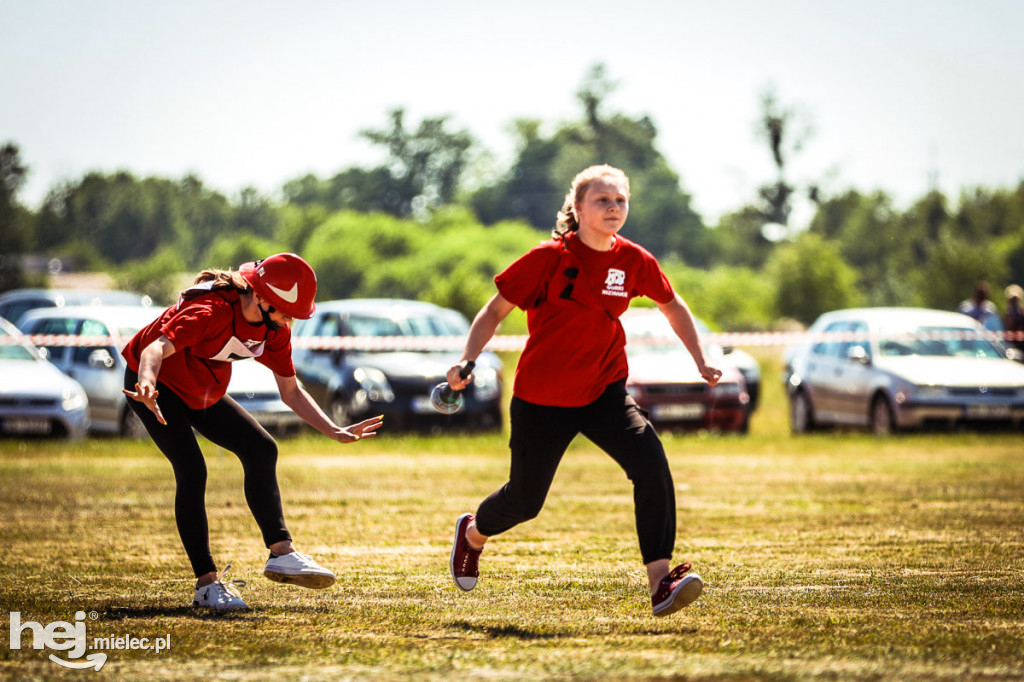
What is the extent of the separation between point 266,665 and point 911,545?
16.1 feet

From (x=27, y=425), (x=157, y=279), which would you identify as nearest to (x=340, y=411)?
(x=27, y=425)

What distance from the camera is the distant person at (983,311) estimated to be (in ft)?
71.6

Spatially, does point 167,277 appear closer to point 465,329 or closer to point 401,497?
point 465,329

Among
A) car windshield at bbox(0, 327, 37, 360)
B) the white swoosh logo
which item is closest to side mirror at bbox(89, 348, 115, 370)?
car windshield at bbox(0, 327, 37, 360)

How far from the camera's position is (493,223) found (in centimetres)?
12100

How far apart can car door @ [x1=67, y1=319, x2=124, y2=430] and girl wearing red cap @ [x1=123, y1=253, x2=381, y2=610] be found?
12.3m

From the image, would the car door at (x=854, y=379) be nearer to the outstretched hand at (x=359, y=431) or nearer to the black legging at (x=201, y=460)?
the outstretched hand at (x=359, y=431)

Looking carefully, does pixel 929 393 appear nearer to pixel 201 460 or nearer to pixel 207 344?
pixel 201 460

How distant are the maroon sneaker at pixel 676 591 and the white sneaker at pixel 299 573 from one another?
150cm

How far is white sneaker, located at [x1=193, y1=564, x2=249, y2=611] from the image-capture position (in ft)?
22.2

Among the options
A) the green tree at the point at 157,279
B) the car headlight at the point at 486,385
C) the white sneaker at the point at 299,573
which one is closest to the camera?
the white sneaker at the point at 299,573

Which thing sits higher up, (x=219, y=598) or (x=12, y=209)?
(x=12, y=209)

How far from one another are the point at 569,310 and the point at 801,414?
15.2 m

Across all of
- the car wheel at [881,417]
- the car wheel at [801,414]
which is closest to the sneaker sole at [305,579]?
the car wheel at [881,417]
